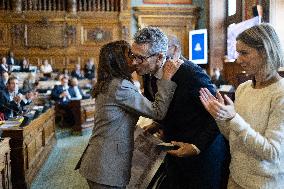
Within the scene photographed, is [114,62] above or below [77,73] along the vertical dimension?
above

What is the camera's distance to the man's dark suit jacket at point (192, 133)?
1812mm

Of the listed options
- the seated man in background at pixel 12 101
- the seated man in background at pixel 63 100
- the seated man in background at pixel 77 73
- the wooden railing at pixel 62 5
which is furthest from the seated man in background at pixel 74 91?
the wooden railing at pixel 62 5

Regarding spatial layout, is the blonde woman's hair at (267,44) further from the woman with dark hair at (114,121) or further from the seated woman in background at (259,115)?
the woman with dark hair at (114,121)

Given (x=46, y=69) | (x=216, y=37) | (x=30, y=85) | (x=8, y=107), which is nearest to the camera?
(x=8, y=107)

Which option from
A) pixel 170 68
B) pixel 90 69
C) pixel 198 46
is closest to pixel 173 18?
pixel 198 46

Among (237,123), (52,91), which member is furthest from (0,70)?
(237,123)

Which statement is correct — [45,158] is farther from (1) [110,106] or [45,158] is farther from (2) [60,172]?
(1) [110,106]

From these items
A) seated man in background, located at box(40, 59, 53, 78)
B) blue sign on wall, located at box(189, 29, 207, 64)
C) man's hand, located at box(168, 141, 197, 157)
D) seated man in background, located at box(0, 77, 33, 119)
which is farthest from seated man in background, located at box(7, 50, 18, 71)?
man's hand, located at box(168, 141, 197, 157)

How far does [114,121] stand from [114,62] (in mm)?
305

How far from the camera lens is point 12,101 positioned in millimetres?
6496

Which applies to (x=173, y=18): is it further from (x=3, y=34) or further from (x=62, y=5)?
(x=3, y=34)

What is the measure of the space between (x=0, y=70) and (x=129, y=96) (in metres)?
9.40

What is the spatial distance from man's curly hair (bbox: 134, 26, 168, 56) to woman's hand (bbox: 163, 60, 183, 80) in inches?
3.0

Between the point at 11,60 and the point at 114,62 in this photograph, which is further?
the point at 11,60
